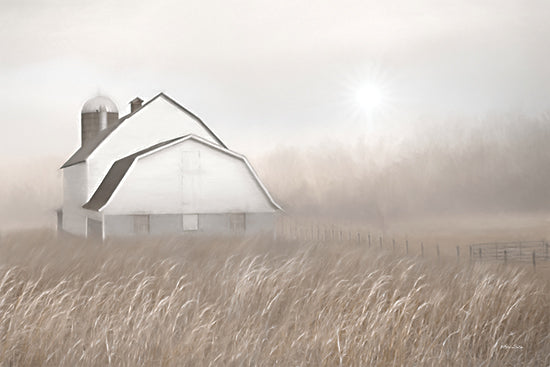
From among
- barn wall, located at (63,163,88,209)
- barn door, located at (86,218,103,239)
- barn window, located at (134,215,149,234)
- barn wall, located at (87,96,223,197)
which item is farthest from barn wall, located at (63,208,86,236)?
barn window, located at (134,215,149,234)

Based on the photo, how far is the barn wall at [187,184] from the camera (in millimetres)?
23828

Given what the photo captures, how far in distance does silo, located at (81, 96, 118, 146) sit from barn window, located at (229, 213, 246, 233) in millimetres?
13746

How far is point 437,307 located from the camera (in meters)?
8.52

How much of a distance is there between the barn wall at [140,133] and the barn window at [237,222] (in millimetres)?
6382

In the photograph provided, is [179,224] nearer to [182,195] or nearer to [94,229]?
[182,195]

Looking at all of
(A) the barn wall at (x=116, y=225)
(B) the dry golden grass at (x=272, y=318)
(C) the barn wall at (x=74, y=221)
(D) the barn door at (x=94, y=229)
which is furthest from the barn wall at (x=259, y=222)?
(B) the dry golden grass at (x=272, y=318)

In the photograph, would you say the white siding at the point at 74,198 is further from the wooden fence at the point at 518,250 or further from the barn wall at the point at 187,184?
the wooden fence at the point at 518,250

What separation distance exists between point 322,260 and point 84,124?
1073 inches

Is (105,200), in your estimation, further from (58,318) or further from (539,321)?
(539,321)

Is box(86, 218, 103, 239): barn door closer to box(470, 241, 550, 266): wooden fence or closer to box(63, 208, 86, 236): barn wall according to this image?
box(63, 208, 86, 236): barn wall

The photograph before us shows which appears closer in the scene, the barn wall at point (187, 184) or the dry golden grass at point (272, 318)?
the dry golden grass at point (272, 318)

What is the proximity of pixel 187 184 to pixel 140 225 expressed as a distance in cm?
265

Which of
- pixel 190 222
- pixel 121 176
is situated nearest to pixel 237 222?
pixel 190 222

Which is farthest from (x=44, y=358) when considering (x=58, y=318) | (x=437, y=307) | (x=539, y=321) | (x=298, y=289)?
(x=539, y=321)
